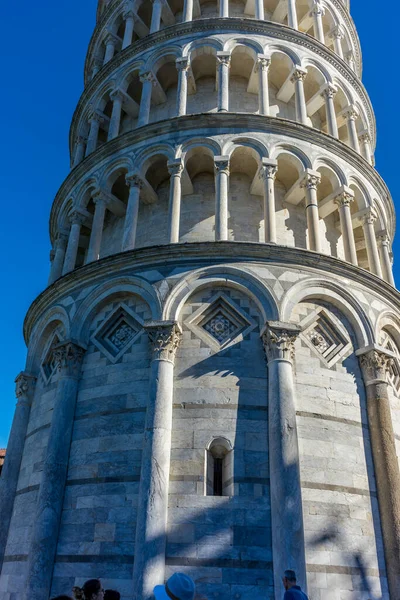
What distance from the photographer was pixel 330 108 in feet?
55.5

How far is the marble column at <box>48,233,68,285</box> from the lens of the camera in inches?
630

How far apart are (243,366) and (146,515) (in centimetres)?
360

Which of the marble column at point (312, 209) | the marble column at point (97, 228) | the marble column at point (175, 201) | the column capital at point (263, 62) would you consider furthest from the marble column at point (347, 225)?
the marble column at point (97, 228)

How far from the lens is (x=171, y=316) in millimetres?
11984

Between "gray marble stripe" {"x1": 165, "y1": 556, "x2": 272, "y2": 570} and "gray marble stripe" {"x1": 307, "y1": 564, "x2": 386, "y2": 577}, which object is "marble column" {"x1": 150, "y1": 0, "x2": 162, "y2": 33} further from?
"gray marble stripe" {"x1": 307, "y1": 564, "x2": 386, "y2": 577}

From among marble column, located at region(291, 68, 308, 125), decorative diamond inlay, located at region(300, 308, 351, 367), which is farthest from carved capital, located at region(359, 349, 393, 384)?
marble column, located at region(291, 68, 308, 125)

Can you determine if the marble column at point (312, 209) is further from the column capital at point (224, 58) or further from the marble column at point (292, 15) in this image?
the marble column at point (292, 15)

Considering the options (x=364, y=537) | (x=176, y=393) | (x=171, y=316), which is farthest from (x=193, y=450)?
(x=364, y=537)

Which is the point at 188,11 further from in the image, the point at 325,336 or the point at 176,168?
the point at 325,336

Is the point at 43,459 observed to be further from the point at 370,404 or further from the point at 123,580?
the point at 370,404

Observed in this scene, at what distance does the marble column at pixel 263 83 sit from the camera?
50.9 ft

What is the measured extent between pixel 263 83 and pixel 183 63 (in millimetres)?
2641

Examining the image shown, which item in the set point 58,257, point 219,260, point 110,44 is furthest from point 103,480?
point 110,44

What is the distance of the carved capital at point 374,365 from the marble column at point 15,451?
868 centimetres
